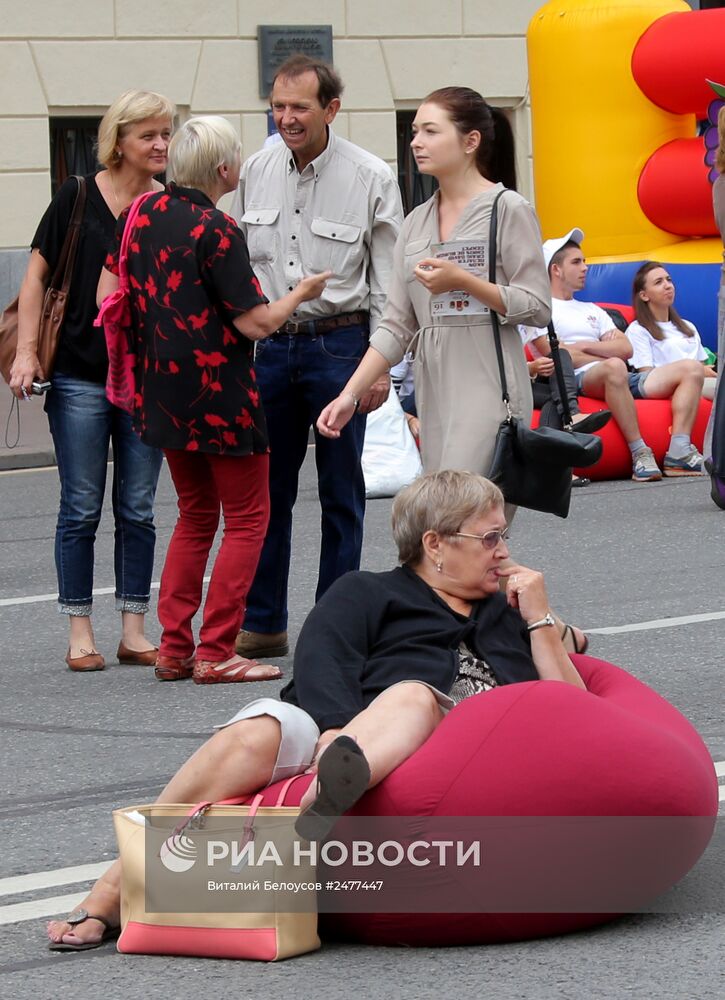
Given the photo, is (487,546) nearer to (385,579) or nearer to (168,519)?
(385,579)

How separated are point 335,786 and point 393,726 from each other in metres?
0.30

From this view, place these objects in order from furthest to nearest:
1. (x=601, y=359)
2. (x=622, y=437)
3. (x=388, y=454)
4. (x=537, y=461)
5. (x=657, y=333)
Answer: (x=657, y=333), (x=601, y=359), (x=622, y=437), (x=388, y=454), (x=537, y=461)

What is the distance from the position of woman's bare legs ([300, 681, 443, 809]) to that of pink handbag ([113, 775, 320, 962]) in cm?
11

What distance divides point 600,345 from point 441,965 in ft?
28.3

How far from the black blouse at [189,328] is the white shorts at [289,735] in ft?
8.36

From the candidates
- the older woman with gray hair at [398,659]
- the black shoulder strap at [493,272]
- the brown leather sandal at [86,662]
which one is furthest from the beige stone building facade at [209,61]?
the older woman with gray hair at [398,659]

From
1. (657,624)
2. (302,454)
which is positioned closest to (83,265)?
(302,454)

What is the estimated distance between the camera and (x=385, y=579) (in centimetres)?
428

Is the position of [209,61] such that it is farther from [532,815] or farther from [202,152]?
[532,815]

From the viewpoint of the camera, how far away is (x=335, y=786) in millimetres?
3475

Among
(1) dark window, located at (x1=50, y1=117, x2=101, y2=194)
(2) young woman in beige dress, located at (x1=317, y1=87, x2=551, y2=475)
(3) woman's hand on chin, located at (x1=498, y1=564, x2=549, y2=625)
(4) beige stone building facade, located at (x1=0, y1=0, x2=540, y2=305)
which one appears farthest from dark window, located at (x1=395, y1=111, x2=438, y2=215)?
(3) woman's hand on chin, located at (x1=498, y1=564, x2=549, y2=625)

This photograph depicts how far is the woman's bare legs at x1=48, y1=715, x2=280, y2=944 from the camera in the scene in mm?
3689

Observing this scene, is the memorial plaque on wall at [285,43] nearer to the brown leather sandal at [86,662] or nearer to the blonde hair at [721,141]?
the blonde hair at [721,141]

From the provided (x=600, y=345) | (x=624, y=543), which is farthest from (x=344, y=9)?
(x=624, y=543)
